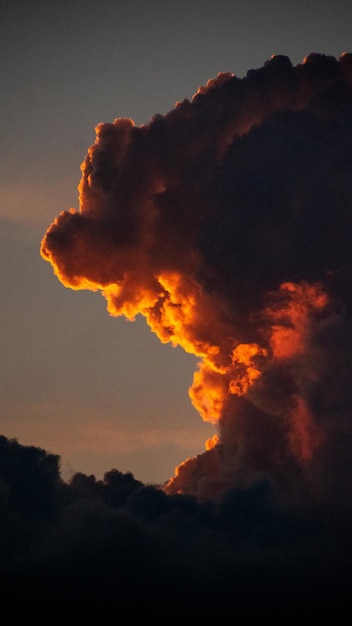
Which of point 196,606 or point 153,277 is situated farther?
point 196,606

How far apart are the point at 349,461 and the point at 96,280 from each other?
94.5 ft

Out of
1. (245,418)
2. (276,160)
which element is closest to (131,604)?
(245,418)

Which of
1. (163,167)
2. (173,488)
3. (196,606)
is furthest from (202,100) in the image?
(196,606)

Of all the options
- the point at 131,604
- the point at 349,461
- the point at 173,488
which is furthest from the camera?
the point at 131,604

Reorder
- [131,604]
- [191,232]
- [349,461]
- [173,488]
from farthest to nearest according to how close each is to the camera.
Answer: [131,604], [173,488], [191,232], [349,461]

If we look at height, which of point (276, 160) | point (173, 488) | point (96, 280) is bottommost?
point (173, 488)

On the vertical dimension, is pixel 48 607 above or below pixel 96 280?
below

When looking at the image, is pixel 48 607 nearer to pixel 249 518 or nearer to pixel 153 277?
pixel 249 518

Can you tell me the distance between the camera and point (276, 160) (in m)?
105

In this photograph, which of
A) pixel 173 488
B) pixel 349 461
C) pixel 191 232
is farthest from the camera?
pixel 173 488

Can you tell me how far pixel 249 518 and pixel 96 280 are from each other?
26.6 metres

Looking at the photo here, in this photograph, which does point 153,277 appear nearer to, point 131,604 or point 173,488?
point 173,488

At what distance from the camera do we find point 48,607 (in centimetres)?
14475

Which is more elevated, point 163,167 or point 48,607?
point 163,167
